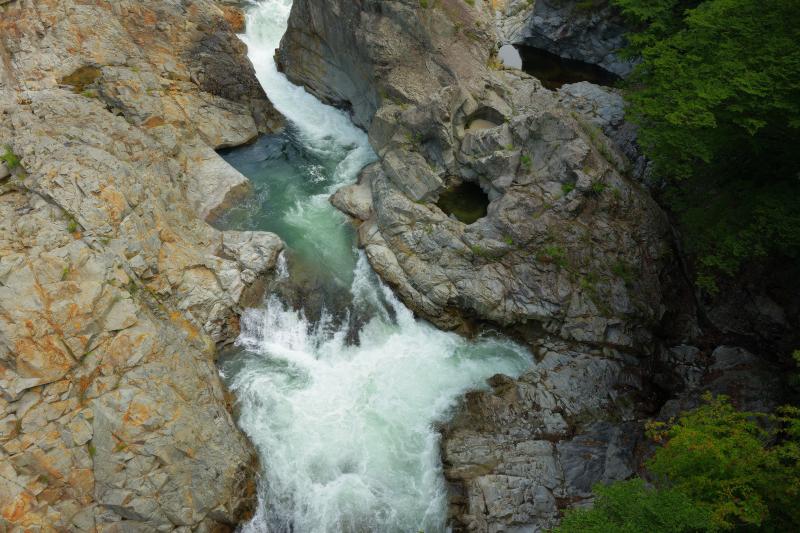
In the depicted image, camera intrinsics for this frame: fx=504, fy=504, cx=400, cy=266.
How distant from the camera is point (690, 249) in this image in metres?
19.1

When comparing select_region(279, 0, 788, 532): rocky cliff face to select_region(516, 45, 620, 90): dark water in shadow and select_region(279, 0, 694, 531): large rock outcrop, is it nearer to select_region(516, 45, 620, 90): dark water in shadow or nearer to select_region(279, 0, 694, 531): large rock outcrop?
select_region(279, 0, 694, 531): large rock outcrop

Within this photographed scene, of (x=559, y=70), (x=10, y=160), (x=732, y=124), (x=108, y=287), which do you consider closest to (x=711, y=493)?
(x=732, y=124)

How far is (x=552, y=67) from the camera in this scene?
32281 millimetres

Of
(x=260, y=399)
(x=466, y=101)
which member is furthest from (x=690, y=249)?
(x=260, y=399)

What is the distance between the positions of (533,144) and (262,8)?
20.5m

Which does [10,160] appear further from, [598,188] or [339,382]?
[598,188]

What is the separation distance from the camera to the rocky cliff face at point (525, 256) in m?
15.2

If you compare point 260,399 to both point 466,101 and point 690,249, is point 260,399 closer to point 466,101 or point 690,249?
point 466,101

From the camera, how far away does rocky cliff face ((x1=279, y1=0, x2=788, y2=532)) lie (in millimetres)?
15188

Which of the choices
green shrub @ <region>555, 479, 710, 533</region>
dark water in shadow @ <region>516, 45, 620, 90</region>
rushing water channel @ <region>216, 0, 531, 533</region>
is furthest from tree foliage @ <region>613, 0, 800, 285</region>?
dark water in shadow @ <region>516, 45, 620, 90</region>

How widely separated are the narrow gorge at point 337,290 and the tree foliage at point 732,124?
2109 millimetres

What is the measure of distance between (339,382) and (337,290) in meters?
3.83

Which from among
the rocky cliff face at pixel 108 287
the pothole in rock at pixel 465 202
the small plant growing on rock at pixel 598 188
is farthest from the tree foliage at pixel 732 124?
the rocky cliff face at pixel 108 287

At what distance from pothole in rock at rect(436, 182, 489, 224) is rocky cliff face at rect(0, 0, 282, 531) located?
7.18 meters
